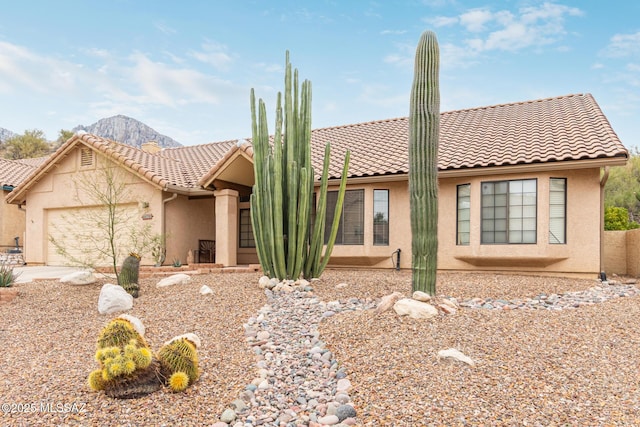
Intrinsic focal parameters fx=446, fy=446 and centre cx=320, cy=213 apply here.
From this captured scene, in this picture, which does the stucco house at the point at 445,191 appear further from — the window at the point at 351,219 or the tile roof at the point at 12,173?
the tile roof at the point at 12,173

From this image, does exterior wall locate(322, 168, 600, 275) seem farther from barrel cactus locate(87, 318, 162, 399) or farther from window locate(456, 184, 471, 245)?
barrel cactus locate(87, 318, 162, 399)

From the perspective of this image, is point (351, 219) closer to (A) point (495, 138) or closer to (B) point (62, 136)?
(A) point (495, 138)

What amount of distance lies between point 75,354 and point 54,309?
269cm

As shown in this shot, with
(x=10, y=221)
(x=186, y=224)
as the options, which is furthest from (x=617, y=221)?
(x=10, y=221)

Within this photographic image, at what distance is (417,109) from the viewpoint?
730 cm

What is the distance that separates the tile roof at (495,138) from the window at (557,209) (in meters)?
0.85

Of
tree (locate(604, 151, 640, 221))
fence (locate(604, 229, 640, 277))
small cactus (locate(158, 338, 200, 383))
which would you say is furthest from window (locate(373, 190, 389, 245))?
tree (locate(604, 151, 640, 221))

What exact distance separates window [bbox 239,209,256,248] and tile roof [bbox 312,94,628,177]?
342 centimetres

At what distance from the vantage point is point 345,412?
4020 millimetres

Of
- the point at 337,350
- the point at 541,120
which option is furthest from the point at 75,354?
the point at 541,120

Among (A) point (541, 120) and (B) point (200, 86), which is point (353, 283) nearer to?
(A) point (541, 120)

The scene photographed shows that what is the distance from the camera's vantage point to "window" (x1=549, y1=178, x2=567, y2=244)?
36.4 feet

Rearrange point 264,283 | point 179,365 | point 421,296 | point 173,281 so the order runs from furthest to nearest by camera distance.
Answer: point 173,281 → point 264,283 → point 421,296 → point 179,365

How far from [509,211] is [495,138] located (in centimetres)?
300
